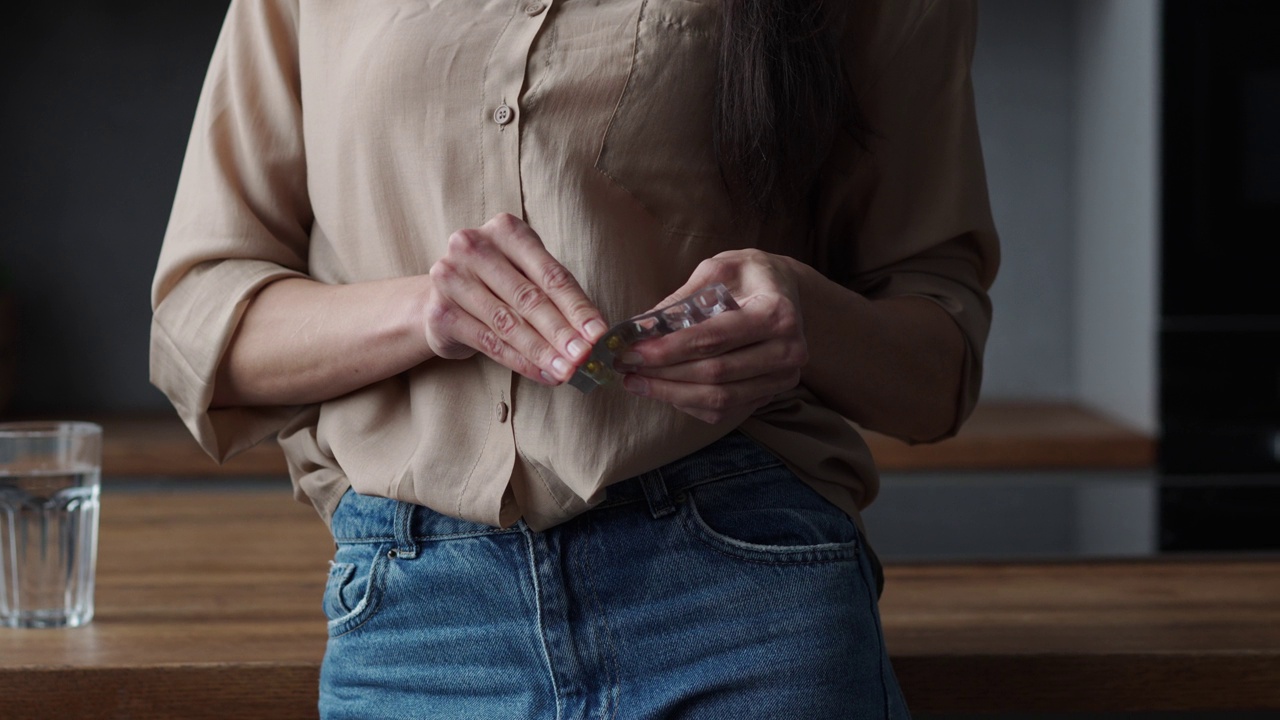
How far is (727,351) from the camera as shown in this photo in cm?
62

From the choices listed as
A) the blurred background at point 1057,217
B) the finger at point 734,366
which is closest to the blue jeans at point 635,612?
the finger at point 734,366

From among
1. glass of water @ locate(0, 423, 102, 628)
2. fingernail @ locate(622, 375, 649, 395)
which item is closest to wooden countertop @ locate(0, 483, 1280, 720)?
glass of water @ locate(0, 423, 102, 628)

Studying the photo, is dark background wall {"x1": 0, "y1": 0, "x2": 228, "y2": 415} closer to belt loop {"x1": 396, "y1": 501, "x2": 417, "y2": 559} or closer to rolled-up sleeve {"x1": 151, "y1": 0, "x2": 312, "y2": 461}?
rolled-up sleeve {"x1": 151, "y1": 0, "x2": 312, "y2": 461}

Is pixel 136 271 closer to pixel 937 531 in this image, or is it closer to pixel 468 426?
pixel 937 531

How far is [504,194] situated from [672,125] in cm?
11

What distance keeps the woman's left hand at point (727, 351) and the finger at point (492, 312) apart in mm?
37

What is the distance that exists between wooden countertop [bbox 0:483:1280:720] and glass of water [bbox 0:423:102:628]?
0.07ft

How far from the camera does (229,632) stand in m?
0.97

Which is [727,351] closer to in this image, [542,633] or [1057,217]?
[542,633]

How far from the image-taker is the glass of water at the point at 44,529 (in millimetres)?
1006

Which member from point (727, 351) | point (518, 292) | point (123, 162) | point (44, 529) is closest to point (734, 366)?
point (727, 351)

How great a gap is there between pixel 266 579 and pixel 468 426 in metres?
0.53

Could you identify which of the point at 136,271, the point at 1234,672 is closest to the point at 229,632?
the point at 1234,672

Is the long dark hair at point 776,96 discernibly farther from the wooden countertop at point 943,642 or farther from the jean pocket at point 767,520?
the wooden countertop at point 943,642
